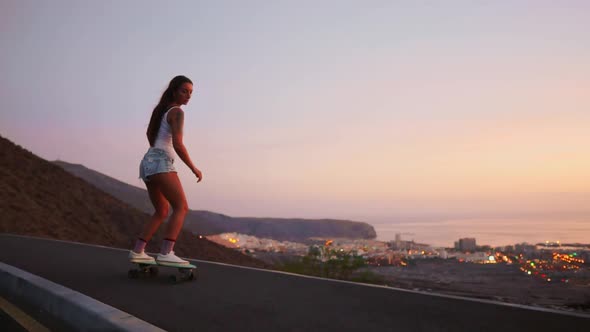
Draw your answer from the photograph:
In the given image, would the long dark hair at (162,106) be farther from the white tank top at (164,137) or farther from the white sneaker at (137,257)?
the white sneaker at (137,257)

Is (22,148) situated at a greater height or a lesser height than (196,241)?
greater

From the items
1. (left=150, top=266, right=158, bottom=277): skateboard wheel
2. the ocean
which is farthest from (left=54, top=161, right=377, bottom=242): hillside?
(left=150, top=266, right=158, bottom=277): skateboard wheel

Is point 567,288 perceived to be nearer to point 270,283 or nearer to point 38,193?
point 270,283

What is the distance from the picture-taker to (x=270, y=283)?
529cm

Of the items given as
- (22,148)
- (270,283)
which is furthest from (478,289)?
(22,148)

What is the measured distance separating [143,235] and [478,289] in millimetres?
12252

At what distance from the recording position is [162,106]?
17.6ft

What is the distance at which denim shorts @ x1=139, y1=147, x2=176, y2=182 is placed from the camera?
5.19 m

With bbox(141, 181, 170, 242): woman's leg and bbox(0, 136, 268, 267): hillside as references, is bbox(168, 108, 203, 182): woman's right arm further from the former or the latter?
bbox(0, 136, 268, 267): hillside

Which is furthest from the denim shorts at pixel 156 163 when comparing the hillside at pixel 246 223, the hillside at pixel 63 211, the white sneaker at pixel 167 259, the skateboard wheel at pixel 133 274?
the hillside at pixel 246 223

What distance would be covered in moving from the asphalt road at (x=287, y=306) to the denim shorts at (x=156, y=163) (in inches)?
49.7

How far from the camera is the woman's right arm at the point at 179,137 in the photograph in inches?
200

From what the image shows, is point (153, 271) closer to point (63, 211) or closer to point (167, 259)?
point (167, 259)

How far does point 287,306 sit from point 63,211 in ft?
91.0
